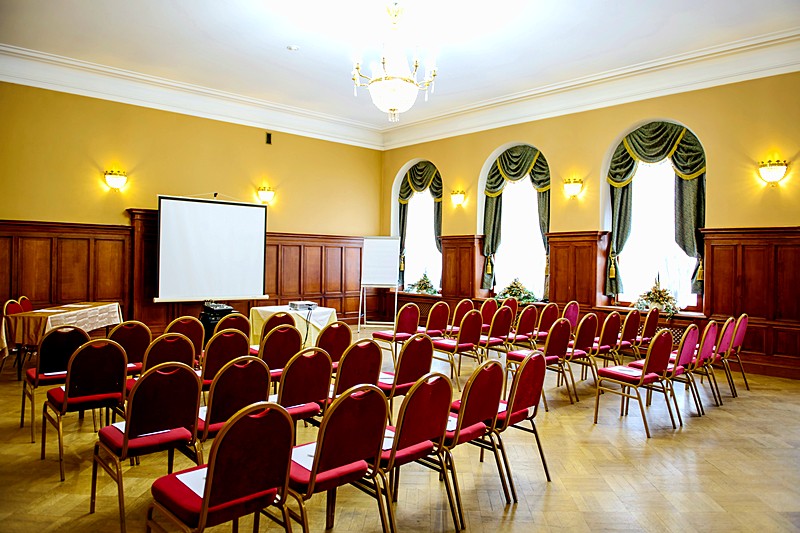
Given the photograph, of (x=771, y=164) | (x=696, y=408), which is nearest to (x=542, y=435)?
(x=696, y=408)

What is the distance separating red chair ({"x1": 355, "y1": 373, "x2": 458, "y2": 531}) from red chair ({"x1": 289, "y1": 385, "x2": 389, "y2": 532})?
11 centimetres

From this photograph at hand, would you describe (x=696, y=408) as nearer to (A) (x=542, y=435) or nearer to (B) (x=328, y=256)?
(A) (x=542, y=435)

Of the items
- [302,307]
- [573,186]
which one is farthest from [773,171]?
[302,307]

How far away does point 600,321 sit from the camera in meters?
8.93

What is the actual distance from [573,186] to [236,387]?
25.3 ft

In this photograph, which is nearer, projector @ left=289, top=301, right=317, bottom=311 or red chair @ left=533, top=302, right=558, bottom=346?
red chair @ left=533, top=302, right=558, bottom=346

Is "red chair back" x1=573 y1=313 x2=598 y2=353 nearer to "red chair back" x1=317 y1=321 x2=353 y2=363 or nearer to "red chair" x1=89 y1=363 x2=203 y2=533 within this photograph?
"red chair back" x1=317 y1=321 x2=353 y2=363

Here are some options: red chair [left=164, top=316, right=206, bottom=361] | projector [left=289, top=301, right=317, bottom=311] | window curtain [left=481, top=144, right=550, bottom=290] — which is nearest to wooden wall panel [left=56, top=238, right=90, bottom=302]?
projector [left=289, top=301, right=317, bottom=311]

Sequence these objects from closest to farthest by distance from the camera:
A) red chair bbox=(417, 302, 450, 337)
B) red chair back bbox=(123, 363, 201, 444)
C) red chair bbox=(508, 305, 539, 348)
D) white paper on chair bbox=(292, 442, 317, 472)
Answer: white paper on chair bbox=(292, 442, 317, 472)
red chair back bbox=(123, 363, 201, 444)
red chair bbox=(508, 305, 539, 348)
red chair bbox=(417, 302, 450, 337)

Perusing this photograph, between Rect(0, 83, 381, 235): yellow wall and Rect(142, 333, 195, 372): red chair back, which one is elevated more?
Rect(0, 83, 381, 235): yellow wall

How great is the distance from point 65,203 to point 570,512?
28.9 feet

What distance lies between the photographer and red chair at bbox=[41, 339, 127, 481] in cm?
376

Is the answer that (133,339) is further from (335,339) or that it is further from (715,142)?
(715,142)

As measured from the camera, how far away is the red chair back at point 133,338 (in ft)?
15.9
